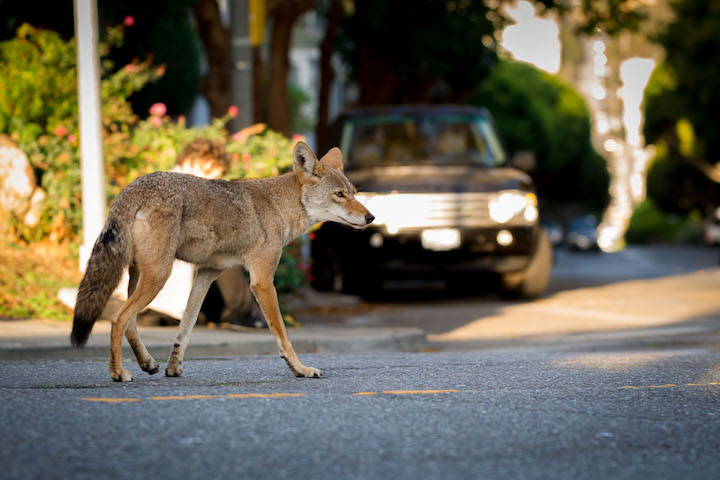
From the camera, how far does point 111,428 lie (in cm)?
523

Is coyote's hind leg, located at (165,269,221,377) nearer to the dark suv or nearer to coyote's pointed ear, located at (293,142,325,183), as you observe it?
coyote's pointed ear, located at (293,142,325,183)

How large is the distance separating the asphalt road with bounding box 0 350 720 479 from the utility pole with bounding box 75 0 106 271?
3.01m

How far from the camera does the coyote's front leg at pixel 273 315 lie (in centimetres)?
697

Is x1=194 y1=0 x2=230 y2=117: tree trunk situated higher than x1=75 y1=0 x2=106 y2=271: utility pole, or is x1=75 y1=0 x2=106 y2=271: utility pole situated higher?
x1=194 y1=0 x2=230 y2=117: tree trunk

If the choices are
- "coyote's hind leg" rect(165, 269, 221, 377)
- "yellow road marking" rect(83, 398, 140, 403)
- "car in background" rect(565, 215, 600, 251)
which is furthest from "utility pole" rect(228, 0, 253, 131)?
"car in background" rect(565, 215, 600, 251)

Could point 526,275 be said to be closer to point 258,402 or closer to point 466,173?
point 466,173

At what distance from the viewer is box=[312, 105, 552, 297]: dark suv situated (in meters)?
14.5

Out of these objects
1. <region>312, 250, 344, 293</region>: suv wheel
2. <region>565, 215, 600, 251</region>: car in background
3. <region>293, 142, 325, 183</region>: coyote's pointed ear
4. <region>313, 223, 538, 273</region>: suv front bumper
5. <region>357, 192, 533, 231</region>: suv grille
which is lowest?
<region>565, 215, 600, 251</region>: car in background

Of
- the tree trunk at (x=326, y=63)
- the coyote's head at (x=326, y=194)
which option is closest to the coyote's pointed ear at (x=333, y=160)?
the coyote's head at (x=326, y=194)

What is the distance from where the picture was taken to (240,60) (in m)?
14.7

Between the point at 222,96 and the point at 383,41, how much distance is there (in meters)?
5.76

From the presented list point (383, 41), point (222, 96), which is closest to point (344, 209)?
point (222, 96)

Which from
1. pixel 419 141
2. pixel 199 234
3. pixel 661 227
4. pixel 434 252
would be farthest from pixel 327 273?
pixel 661 227

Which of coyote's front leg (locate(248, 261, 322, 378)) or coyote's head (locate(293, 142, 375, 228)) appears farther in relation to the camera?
coyote's head (locate(293, 142, 375, 228))
